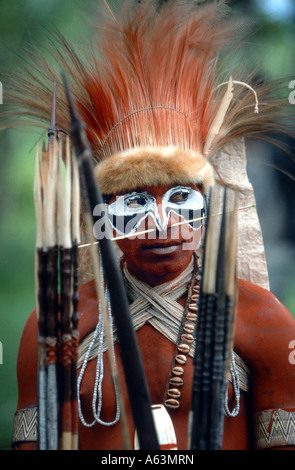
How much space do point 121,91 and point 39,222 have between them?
0.62 metres

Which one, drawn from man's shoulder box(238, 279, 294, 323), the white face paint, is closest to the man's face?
the white face paint

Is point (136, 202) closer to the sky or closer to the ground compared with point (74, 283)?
closer to the sky

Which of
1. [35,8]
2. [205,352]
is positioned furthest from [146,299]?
[35,8]

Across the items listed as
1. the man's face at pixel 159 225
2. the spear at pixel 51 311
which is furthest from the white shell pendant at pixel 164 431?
the man's face at pixel 159 225

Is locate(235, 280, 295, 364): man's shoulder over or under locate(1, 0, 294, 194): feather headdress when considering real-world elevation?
under

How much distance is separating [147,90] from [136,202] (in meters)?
0.35

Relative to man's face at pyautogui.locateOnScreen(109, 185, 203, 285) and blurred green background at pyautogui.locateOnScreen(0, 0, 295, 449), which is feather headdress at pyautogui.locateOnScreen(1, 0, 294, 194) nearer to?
man's face at pyautogui.locateOnScreen(109, 185, 203, 285)

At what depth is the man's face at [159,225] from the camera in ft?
4.53

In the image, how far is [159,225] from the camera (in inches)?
53.5

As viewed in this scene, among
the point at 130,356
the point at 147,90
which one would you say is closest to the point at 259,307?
the point at 130,356

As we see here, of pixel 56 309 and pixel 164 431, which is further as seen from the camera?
pixel 164 431

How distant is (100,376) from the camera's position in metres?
1.40

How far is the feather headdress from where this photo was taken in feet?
4.73

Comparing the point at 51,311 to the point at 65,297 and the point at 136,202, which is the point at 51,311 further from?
the point at 136,202
